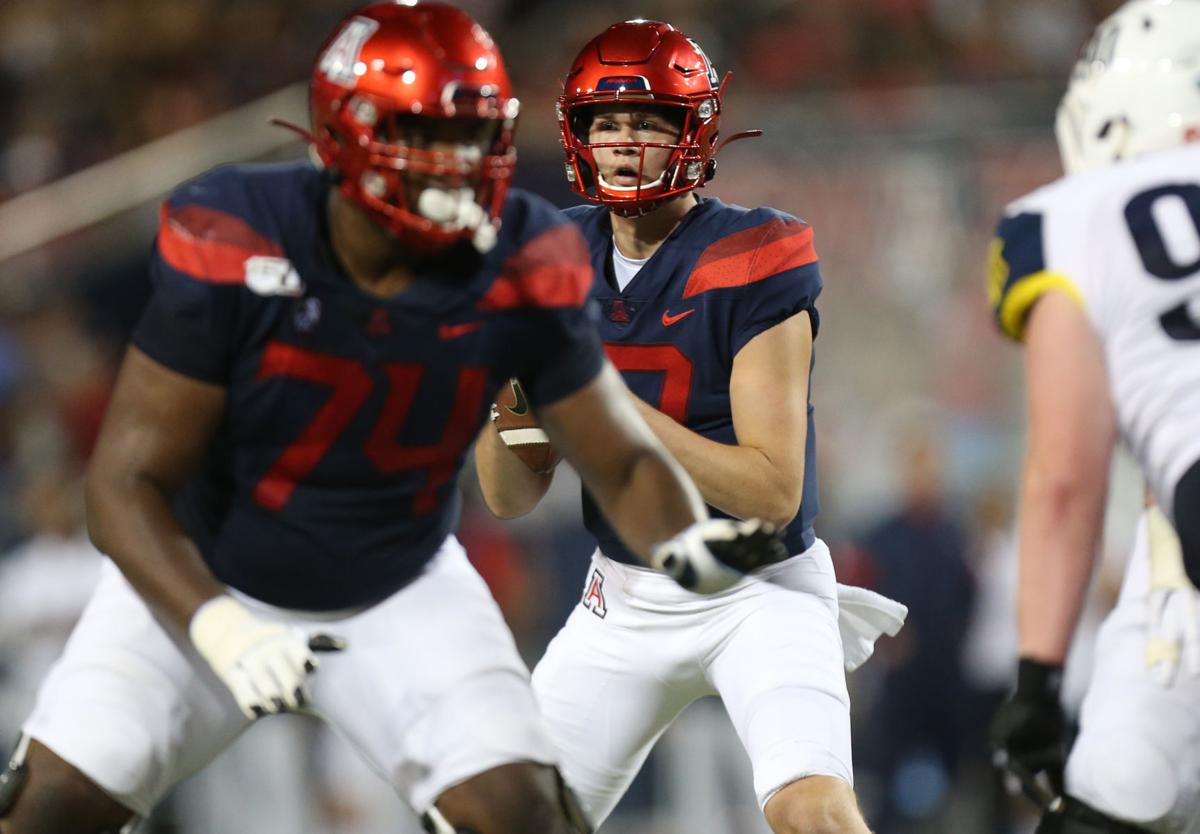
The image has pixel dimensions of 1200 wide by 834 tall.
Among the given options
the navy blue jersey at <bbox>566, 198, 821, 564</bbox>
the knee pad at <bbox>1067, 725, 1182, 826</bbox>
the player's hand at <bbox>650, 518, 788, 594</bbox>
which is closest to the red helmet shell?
the navy blue jersey at <bbox>566, 198, 821, 564</bbox>

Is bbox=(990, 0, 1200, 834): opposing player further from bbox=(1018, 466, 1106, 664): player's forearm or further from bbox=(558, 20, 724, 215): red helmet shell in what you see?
bbox=(558, 20, 724, 215): red helmet shell

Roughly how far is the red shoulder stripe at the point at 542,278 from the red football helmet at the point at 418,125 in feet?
0.25

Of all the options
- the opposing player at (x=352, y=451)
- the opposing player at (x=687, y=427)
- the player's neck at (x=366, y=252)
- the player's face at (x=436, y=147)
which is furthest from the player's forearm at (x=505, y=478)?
the player's face at (x=436, y=147)

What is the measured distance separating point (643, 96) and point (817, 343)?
3.71 m

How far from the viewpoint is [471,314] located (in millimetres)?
2822

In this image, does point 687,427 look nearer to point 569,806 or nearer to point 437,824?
point 569,806

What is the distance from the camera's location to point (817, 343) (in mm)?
7129

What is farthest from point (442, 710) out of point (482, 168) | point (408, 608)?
point (482, 168)

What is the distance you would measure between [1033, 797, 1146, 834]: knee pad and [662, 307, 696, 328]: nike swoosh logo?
1.19m

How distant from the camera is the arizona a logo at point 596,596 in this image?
3.62m

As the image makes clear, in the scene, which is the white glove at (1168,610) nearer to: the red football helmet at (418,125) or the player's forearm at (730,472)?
the player's forearm at (730,472)

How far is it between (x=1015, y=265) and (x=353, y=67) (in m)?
1.09

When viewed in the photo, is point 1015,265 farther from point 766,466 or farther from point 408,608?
point 408,608

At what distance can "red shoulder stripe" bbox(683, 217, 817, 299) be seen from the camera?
3447 mm
